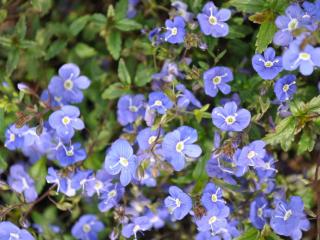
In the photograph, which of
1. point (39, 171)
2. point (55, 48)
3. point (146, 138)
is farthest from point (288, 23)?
point (39, 171)

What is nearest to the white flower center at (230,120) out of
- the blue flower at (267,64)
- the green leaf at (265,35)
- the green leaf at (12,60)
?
the blue flower at (267,64)

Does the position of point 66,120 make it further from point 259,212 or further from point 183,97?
point 259,212

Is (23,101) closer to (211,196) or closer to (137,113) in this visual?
(137,113)

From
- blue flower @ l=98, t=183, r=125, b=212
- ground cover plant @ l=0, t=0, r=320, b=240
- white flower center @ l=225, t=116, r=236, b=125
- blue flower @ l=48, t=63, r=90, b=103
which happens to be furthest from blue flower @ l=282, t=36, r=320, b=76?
blue flower @ l=48, t=63, r=90, b=103

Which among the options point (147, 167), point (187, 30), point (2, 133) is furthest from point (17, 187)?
point (187, 30)

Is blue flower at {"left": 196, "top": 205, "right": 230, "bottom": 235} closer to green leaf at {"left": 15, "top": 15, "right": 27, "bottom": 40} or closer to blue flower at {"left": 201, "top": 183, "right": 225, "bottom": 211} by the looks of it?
blue flower at {"left": 201, "top": 183, "right": 225, "bottom": 211}

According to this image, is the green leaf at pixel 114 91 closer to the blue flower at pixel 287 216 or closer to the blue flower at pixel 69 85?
the blue flower at pixel 69 85

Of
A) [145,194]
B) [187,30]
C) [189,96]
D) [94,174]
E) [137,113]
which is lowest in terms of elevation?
[145,194]

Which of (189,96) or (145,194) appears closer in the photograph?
(189,96)
